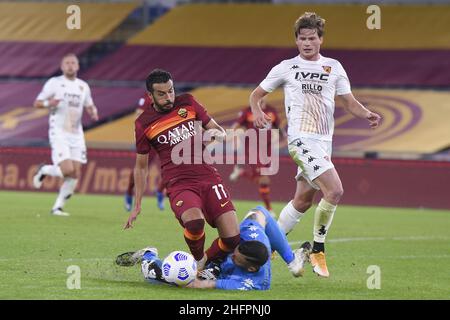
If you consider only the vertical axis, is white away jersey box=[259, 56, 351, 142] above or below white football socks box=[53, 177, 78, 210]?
above

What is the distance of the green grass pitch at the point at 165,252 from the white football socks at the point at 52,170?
698mm

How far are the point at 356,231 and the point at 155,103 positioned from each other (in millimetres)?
6678

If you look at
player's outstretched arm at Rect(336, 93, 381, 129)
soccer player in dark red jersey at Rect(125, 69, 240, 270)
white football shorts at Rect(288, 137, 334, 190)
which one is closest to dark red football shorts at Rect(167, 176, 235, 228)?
soccer player in dark red jersey at Rect(125, 69, 240, 270)

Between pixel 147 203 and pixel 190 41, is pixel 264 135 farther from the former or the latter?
pixel 190 41

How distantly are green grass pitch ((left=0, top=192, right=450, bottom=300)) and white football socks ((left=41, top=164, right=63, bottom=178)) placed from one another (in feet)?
2.29

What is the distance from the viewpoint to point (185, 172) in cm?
942

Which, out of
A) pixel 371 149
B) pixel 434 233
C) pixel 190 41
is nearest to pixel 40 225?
pixel 434 233

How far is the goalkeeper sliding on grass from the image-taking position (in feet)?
28.5

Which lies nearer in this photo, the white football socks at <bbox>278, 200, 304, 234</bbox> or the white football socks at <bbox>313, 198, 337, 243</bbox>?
the white football socks at <bbox>313, 198, 337, 243</bbox>

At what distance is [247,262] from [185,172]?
3.84ft
